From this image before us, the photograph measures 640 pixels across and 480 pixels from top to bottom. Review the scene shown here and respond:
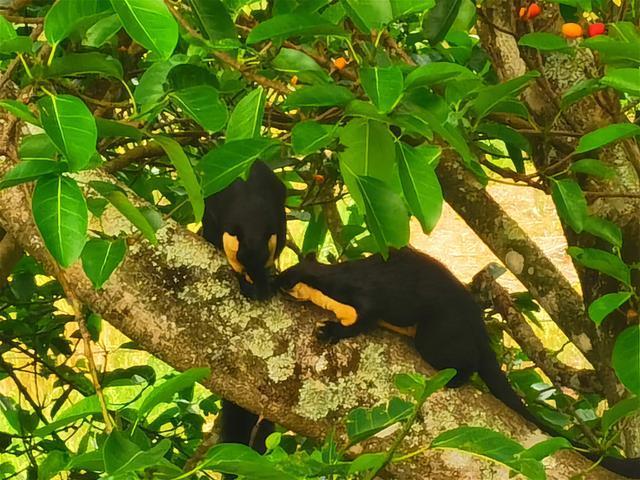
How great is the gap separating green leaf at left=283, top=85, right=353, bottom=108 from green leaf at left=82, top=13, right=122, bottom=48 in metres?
0.27

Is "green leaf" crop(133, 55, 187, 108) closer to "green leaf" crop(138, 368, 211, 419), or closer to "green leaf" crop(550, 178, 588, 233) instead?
"green leaf" crop(138, 368, 211, 419)

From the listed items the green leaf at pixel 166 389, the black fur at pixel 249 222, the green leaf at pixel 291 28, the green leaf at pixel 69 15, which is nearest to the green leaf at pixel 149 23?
the green leaf at pixel 69 15

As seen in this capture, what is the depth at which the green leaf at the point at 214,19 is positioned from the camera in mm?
1056

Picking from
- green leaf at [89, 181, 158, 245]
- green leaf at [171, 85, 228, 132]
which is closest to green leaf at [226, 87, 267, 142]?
green leaf at [171, 85, 228, 132]

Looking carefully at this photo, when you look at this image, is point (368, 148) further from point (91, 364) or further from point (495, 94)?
point (91, 364)

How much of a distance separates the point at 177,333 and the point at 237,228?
0.68 m

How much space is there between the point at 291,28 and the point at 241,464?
43 cm

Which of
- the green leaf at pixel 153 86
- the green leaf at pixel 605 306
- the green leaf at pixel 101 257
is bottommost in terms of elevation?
the green leaf at pixel 605 306

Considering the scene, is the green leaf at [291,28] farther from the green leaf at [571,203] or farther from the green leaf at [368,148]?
the green leaf at [571,203]

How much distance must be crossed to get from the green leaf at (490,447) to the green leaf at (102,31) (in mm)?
563

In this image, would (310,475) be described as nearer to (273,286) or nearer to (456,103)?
(456,103)

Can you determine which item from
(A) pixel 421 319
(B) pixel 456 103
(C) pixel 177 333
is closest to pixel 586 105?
(A) pixel 421 319

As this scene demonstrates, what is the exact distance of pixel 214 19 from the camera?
1.06 metres

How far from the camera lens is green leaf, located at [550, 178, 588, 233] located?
141cm
